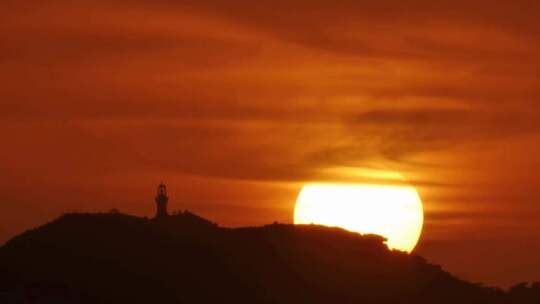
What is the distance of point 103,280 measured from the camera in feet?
450

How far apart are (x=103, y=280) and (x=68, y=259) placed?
4.48 meters

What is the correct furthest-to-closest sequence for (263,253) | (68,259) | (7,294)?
(263,253)
(68,259)
(7,294)

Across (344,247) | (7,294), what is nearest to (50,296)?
(7,294)

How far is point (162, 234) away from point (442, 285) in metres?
27.2

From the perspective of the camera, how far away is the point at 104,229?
145625 mm

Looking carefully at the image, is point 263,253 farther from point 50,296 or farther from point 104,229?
point 50,296

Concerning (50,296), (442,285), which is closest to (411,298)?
(442,285)

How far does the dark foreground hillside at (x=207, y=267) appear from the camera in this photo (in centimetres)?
13588

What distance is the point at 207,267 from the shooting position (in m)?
143

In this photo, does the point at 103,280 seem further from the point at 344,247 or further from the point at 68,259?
the point at 344,247

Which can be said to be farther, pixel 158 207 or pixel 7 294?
pixel 158 207

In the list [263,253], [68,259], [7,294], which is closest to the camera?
[7,294]

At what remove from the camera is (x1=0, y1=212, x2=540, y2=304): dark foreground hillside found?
135875 mm

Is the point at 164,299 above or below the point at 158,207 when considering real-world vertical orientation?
below
